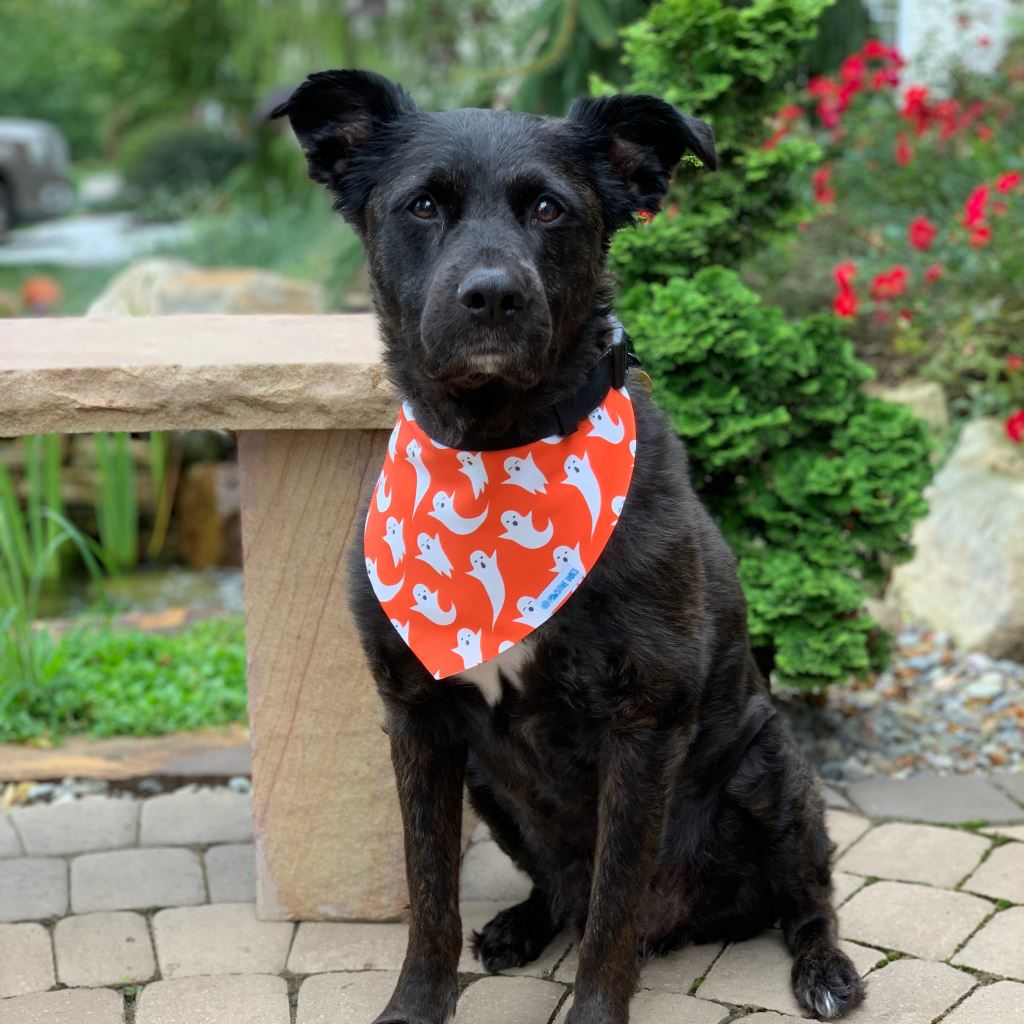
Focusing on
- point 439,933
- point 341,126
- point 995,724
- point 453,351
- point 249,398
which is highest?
point 341,126

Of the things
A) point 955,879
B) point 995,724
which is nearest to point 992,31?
point 995,724

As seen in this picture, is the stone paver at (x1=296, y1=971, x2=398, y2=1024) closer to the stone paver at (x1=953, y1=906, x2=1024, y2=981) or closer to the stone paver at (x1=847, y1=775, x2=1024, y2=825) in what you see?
the stone paver at (x1=953, y1=906, x2=1024, y2=981)

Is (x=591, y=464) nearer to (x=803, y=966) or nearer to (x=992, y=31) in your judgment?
(x=803, y=966)

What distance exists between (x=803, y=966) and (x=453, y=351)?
148cm

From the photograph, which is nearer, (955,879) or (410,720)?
(410,720)

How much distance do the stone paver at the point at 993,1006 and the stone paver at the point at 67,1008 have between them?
65.3 inches

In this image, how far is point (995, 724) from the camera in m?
4.20

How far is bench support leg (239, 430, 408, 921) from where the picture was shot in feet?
9.56

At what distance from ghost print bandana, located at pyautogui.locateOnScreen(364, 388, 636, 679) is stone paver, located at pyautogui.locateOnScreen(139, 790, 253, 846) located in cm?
137

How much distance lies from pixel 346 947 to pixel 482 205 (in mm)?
1697

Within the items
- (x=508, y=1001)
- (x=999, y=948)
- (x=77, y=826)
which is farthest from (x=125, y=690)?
(x=999, y=948)

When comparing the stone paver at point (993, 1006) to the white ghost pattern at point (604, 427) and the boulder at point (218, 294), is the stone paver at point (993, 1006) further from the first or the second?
the boulder at point (218, 294)

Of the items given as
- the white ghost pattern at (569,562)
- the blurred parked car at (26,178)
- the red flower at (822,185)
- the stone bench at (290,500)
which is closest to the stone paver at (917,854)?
the stone bench at (290,500)

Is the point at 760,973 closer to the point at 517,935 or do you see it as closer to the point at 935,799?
→ the point at 517,935
